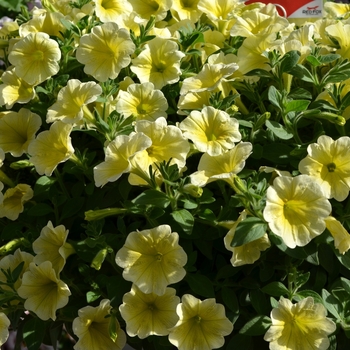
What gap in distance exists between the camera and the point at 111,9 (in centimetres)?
133

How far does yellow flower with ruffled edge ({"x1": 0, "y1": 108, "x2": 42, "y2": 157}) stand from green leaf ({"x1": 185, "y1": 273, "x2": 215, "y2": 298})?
400mm

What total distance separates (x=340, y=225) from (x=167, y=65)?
0.45 m

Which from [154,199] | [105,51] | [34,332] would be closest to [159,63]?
[105,51]

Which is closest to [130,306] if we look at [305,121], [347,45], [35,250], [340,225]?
[35,250]

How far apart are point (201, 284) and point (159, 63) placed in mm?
432

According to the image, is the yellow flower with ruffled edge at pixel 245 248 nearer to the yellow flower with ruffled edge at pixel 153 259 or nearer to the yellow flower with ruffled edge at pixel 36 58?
the yellow flower with ruffled edge at pixel 153 259

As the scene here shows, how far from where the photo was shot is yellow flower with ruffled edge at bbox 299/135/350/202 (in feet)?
3.18

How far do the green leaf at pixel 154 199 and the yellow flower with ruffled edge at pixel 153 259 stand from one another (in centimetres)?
4

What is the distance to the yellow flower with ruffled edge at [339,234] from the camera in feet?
3.09

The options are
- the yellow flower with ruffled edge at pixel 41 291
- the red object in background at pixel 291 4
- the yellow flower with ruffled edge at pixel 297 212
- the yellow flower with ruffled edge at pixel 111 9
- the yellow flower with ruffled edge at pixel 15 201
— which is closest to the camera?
the yellow flower with ruffled edge at pixel 297 212

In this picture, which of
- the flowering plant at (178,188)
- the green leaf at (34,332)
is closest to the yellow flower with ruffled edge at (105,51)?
the flowering plant at (178,188)

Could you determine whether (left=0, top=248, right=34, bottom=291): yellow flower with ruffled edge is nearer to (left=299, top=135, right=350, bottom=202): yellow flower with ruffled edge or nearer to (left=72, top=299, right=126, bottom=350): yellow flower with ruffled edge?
(left=72, top=299, right=126, bottom=350): yellow flower with ruffled edge

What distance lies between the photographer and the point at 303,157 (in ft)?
3.46

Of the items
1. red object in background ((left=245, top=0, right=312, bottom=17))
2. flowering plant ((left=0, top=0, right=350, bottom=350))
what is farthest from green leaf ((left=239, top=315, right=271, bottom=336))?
red object in background ((left=245, top=0, right=312, bottom=17))
